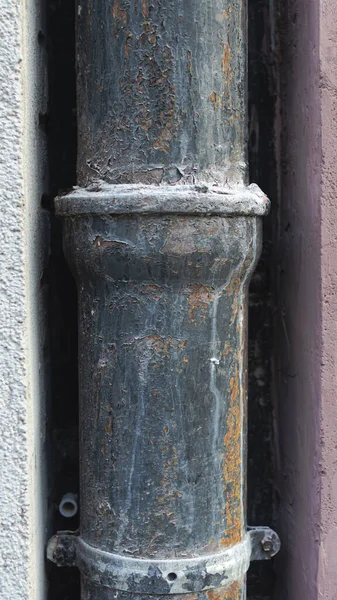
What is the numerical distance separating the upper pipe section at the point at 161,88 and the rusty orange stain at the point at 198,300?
151 millimetres

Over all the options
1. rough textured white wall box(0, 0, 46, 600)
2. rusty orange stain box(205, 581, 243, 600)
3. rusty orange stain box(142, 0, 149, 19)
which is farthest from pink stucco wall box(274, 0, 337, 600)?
rough textured white wall box(0, 0, 46, 600)

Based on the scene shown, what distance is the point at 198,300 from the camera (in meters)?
0.95

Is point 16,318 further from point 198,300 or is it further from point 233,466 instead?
point 233,466

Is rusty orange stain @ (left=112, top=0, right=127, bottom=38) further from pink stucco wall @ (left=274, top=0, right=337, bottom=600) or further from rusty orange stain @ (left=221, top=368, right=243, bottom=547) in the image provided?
rusty orange stain @ (left=221, top=368, right=243, bottom=547)

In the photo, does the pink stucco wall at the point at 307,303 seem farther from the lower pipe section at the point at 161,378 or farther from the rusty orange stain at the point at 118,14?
the rusty orange stain at the point at 118,14

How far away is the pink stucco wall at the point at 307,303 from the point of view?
3.44ft

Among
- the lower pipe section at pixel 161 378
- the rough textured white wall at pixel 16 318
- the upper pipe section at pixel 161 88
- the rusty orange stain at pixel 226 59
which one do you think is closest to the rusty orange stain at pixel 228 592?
Result: the lower pipe section at pixel 161 378

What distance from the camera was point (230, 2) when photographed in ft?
3.19

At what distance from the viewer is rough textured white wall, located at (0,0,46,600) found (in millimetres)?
918

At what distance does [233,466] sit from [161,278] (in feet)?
1.01

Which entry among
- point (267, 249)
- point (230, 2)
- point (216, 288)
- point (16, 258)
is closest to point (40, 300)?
point (16, 258)

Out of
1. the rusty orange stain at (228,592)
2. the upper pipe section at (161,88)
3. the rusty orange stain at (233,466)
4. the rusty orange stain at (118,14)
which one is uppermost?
the rusty orange stain at (118,14)

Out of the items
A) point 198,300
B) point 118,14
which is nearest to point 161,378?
point 198,300

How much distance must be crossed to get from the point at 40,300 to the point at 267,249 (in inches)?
16.6
